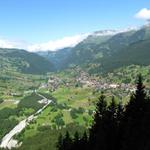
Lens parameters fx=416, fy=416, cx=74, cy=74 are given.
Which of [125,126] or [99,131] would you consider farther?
[99,131]

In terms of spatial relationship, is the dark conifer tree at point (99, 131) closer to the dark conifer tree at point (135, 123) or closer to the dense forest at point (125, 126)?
the dense forest at point (125, 126)

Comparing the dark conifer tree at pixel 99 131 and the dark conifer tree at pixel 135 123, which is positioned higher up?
the dark conifer tree at pixel 135 123

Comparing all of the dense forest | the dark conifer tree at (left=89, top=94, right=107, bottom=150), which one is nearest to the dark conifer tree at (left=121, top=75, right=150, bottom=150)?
the dense forest

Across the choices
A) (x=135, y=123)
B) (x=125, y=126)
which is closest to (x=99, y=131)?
(x=125, y=126)

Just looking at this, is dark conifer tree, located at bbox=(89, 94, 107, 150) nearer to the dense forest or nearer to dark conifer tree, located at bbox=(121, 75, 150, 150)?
the dense forest

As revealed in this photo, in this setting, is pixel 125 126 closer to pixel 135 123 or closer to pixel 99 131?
pixel 99 131

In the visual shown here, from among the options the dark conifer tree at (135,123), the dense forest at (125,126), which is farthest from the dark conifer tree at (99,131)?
the dark conifer tree at (135,123)

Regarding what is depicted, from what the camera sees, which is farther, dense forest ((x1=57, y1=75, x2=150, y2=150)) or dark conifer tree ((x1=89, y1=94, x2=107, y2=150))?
dark conifer tree ((x1=89, y1=94, x2=107, y2=150))

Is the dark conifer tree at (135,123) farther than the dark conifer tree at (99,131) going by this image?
No

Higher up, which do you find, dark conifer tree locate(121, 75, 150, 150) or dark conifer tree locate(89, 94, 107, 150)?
dark conifer tree locate(121, 75, 150, 150)

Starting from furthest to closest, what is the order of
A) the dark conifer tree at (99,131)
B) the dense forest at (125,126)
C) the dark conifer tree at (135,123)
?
the dark conifer tree at (99,131) → the dense forest at (125,126) → the dark conifer tree at (135,123)

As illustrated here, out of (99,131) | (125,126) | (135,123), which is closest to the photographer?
(135,123)
